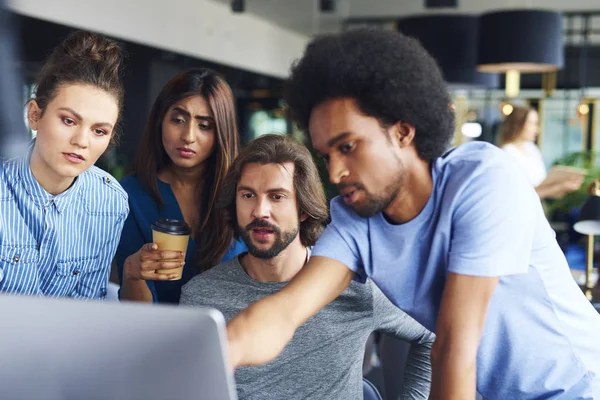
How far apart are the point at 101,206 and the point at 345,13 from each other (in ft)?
31.6

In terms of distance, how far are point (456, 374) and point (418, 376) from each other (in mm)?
710

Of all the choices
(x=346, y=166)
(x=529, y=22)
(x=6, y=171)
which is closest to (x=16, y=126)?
(x=6, y=171)

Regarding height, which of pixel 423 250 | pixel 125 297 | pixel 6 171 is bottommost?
pixel 125 297

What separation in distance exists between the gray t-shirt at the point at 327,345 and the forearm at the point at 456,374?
683 millimetres

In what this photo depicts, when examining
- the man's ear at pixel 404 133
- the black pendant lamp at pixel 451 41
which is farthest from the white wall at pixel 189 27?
the man's ear at pixel 404 133

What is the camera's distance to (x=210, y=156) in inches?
86.9

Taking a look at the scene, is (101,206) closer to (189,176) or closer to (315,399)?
(189,176)

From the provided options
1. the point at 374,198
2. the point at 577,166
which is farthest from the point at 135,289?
the point at 577,166

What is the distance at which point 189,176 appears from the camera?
2229 millimetres

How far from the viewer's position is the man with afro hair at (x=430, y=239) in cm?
120

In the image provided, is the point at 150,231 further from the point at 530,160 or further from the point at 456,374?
the point at 530,160

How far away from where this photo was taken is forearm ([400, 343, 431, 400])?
72.5 inches

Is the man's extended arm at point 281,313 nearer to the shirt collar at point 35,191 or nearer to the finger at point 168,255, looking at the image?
the finger at point 168,255

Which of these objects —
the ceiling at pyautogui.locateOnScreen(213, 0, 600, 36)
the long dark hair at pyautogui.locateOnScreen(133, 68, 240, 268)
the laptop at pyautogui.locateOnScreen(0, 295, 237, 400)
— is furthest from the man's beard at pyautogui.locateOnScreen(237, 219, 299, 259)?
the ceiling at pyautogui.locateOnScreen(213, 0, 600, 36)
